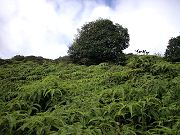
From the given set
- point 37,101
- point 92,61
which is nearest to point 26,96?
point 37,101

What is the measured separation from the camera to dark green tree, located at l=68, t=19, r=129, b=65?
21359 mm

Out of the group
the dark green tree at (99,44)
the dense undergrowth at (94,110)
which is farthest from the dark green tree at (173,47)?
the dense undergrowth at (94,110)

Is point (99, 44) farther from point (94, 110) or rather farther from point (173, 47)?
point (94, 110)

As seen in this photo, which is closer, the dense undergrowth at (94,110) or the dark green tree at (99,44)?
the dense undergrowth at (94,110)

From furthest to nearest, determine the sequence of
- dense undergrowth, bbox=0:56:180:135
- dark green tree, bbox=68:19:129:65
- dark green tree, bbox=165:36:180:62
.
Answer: dark green tree, bbox=165:36:180:62, dark green tree, bbox=68:19:129:65, dense undergrowth, bbox=0:56:180:135

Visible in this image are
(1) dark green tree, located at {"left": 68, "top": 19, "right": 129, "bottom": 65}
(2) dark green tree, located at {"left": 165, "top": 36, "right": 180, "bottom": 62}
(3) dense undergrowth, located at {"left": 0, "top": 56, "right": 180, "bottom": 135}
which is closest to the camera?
(3) dense undergrowth, located at {"left": 0, "top": 56, "right": 180, "bottom": 135}

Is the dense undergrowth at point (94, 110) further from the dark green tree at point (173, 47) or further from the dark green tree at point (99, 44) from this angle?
the dark green tree at point (173, 47)

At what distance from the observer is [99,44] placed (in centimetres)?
2166

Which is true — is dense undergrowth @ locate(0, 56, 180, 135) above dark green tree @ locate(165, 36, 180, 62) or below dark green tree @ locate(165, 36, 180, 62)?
below

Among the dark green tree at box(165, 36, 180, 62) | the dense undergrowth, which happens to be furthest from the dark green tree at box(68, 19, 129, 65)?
the dense undergrowth

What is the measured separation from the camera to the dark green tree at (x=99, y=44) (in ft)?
70.1

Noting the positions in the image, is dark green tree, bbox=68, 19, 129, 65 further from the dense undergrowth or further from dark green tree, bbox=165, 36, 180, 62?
the dense undergrowth

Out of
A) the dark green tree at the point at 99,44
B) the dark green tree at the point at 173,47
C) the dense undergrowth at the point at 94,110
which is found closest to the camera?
the dense undergrowth at the point at 94,110

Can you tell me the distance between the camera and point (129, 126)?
6.78 m
